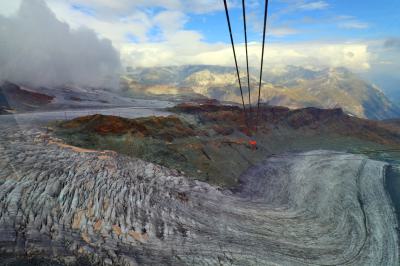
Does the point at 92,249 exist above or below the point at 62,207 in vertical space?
below

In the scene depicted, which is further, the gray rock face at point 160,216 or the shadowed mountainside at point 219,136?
the shadowed mountainside at point 219,136

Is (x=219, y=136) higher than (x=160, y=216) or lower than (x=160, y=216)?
higher

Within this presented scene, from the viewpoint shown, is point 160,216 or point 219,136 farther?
point 219,136

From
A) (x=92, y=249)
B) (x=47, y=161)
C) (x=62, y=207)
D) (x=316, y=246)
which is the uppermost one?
(x=47, y=161)

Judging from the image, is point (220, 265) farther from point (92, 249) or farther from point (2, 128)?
point (2, 128)

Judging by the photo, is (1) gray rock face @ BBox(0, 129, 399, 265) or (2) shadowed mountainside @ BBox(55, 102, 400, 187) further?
(2) shadowed mountainside @ BBox(55, 102, 400, 187)

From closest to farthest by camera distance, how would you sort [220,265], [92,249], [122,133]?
[92,249] → [220,265] → [122,133]

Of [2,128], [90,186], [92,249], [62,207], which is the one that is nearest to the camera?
[92,249]

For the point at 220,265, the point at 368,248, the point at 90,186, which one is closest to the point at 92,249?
the point at 90,186
